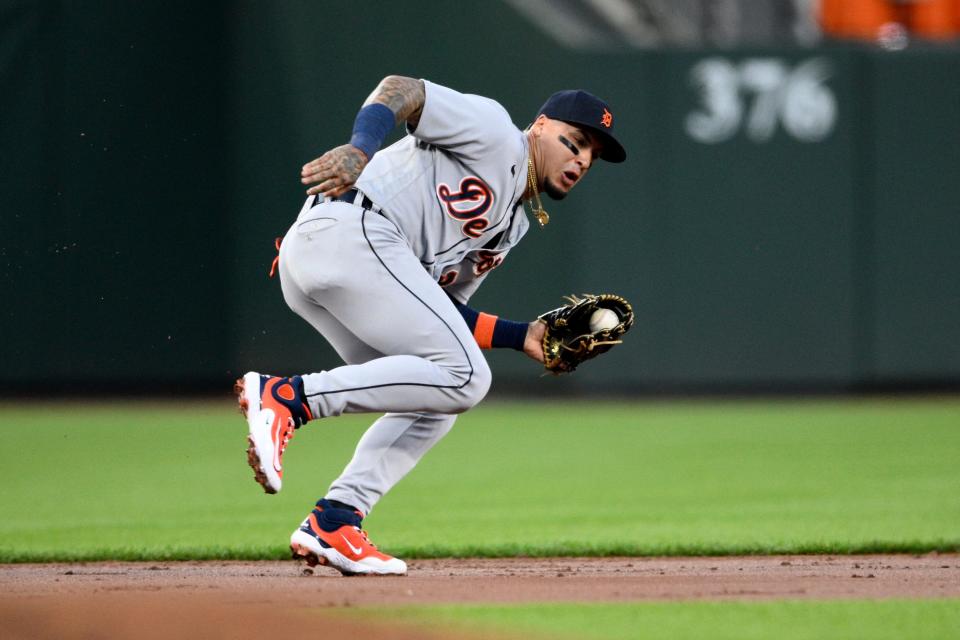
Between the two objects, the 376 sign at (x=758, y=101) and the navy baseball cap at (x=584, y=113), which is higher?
the 376 sign at (x=758, y=101)

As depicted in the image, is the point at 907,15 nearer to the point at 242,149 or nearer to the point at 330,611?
the point at 242,149

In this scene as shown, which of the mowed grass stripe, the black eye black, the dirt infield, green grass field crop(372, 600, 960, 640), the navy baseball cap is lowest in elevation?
the mowed grass stripe

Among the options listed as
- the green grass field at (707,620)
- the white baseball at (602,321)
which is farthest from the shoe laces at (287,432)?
the white baseball at (602,321)

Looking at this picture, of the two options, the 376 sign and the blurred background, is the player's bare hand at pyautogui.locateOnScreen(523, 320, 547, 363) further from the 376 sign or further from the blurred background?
the 376 sign

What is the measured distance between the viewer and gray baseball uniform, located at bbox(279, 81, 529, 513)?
3.60m

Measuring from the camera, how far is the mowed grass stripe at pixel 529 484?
15.6ft

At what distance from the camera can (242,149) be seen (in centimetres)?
1012

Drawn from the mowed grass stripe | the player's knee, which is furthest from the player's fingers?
the mowed grass stripe

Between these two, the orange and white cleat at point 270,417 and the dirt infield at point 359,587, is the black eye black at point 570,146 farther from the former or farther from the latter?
the dirt infield at point 359,587

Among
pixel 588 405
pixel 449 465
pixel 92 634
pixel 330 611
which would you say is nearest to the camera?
Result: pixel 92 634

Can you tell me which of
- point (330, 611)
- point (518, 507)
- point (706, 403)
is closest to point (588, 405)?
point (706, 403)

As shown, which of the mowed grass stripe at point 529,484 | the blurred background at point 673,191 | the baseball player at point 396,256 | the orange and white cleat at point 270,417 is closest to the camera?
the orange and white cleat at point 270,417

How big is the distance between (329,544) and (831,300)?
7.39 meters

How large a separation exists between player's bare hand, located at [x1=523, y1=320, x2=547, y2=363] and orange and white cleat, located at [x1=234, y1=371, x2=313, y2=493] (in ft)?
2.53
